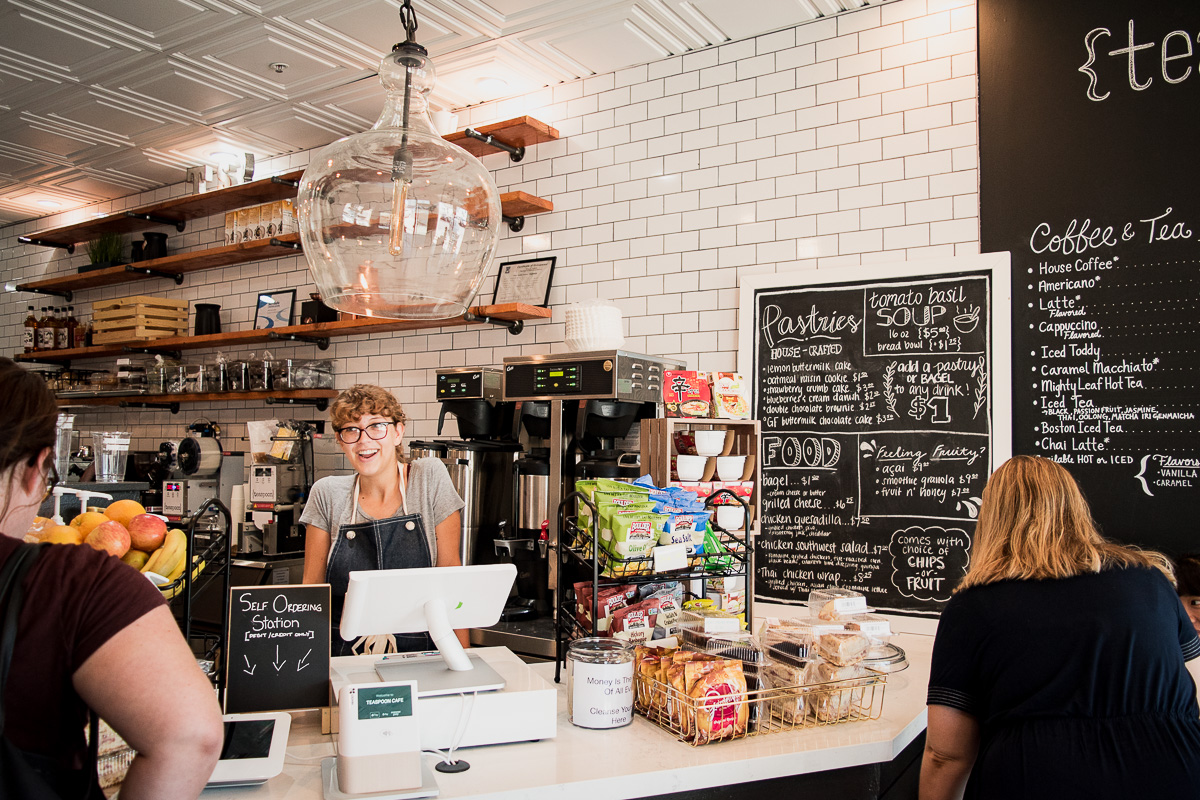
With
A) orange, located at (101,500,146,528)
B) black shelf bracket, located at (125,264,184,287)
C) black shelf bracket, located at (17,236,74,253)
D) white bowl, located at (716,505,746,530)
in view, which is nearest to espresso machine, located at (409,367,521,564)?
white bowl, located at (716,505,746,530)

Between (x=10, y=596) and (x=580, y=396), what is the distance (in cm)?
244

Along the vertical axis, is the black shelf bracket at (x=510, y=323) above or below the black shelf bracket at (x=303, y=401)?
above

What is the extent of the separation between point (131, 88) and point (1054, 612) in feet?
16.5

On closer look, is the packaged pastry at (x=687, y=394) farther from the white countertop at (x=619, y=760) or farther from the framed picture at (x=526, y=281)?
the white countertop at (x=619, y=760)

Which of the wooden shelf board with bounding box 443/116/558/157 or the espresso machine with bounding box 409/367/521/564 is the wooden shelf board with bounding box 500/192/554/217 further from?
the espresso machine with bounding box 409/367/521/564

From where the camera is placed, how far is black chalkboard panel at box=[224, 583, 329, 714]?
186 centimetres

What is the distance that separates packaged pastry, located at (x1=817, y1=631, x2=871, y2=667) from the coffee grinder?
1.93m

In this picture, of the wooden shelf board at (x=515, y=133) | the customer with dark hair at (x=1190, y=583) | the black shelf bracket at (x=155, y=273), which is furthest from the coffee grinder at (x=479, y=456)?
the black shelf bracket at (x=155, y=273)

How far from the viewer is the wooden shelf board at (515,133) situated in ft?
14.2

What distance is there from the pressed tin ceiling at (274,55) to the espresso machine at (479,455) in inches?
63.3

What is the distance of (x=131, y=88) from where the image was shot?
470cm

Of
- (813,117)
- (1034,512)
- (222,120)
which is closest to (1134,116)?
(813,117)

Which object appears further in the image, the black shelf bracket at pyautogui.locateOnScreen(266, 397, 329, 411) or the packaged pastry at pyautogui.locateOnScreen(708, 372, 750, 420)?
the black shelf bracket at pyautogui.locateOnScreen(266, 397, 329, 411)

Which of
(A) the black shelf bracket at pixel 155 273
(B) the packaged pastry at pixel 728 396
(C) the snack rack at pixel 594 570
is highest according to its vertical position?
(A) the black shelf bracket at pixel 155 273
